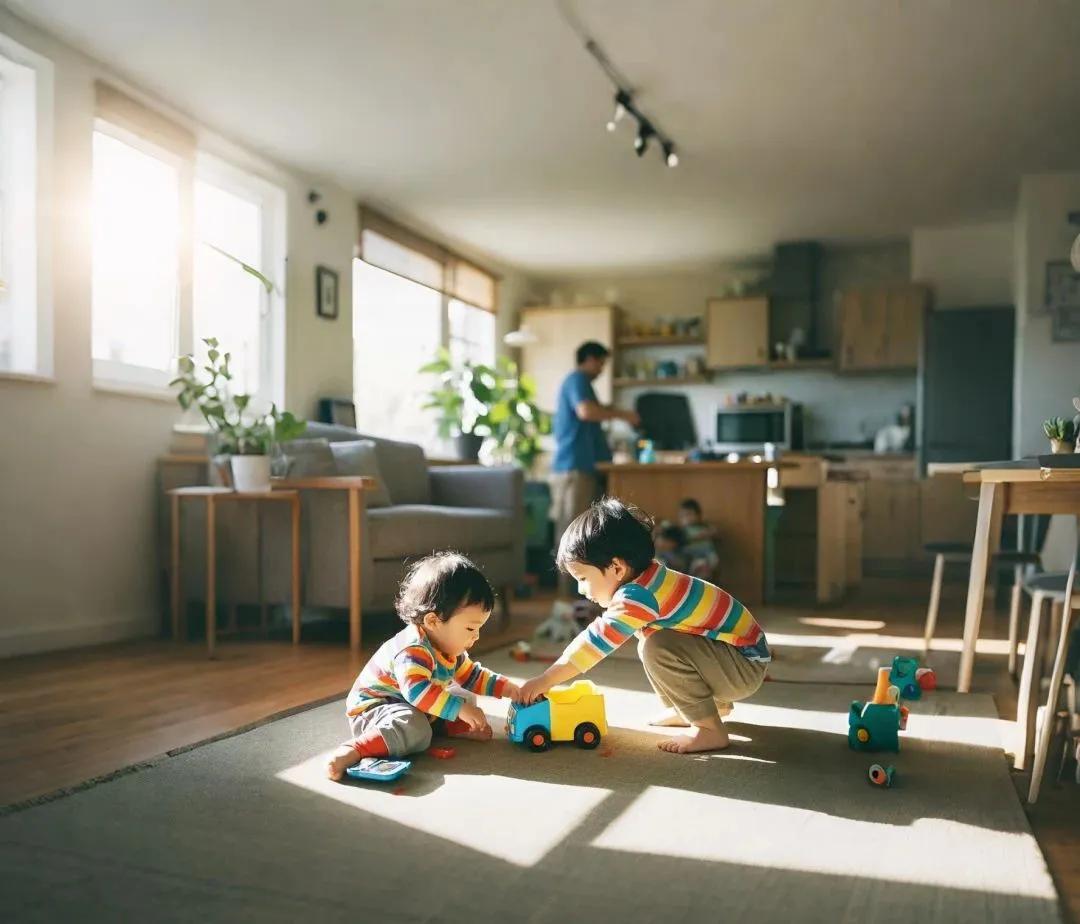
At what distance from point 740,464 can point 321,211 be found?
2.70 metres

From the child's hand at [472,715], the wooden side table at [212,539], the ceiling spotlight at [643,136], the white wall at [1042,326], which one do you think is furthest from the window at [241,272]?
the white wall at [1042,326]

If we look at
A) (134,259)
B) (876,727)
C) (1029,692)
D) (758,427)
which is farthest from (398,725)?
(758,427)

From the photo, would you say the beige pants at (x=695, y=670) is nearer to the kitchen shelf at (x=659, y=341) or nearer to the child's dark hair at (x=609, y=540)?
the child's dark hair at (x=609, y=540)

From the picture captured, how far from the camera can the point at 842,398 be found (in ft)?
25.6

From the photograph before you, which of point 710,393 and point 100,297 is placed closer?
point 100,297

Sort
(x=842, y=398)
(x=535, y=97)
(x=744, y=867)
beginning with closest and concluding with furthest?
1. (x=744, y=867)
2. (x=535, y=97)
3. (x=842, y=398)

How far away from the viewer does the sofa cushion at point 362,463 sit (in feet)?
13.6

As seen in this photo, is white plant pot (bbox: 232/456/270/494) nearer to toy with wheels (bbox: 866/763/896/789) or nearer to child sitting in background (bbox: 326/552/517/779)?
child sitting in background (bbox: 326/552/517/779)

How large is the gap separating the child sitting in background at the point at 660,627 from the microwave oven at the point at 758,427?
17.8 feet

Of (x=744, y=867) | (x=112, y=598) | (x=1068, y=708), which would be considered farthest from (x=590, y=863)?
(x=112, y=598)

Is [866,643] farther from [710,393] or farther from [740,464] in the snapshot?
[710,393]

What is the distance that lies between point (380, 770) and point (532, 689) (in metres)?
0.34

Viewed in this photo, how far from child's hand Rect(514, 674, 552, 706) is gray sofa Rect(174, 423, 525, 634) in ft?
5.17

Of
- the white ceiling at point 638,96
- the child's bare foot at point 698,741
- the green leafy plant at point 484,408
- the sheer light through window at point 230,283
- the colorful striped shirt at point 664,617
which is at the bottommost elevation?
the child's bare foot at point 698,741
